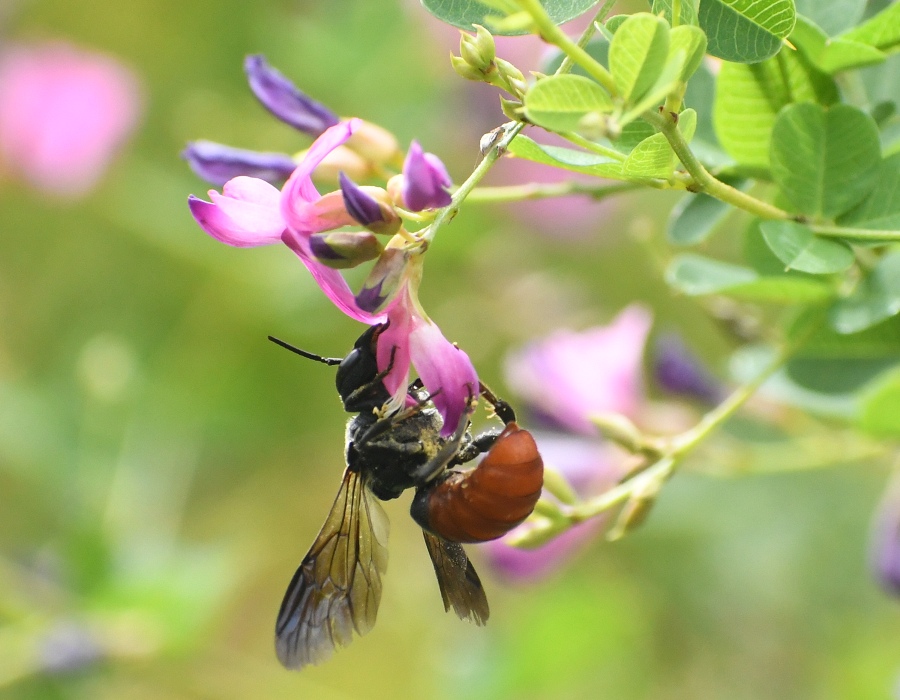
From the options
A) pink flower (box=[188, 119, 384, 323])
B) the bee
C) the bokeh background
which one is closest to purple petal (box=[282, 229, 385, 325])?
pink flower (box=[188, 119, 384, 323])

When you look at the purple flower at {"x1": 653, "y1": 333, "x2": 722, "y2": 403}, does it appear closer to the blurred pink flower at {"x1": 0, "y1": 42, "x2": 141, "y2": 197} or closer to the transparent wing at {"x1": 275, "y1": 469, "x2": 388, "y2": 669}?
the transparent wing at {"x1": 275, "y1": 469, "x2": 388, "y2": 669}

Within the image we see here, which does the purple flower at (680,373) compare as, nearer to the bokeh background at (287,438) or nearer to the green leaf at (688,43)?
the bokeh background at (287,438)

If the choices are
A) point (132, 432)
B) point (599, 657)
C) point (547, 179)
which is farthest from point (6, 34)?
point (599, 657)

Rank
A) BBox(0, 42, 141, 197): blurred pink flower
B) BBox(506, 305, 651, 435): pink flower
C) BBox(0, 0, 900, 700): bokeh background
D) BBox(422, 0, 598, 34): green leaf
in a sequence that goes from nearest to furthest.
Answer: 1. BBox(422, 0, 598, 34): green leaf
2. BBox(506, 305, 651, 435): pink flower
3. BBox(0, 0, 900, 700): bokeh background
4. BBox(0, 42, 141, 197): blurred pink flower

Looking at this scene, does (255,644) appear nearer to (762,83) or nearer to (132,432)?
(132,432)

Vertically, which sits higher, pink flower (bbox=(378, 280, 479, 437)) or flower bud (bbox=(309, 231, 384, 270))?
flower bud (bbox=(309, 231, 384, 270))

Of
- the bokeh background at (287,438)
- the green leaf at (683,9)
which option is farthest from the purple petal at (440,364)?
the bokeh background at (287,438)

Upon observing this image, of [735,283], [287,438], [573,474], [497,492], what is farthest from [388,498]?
[287,438]
